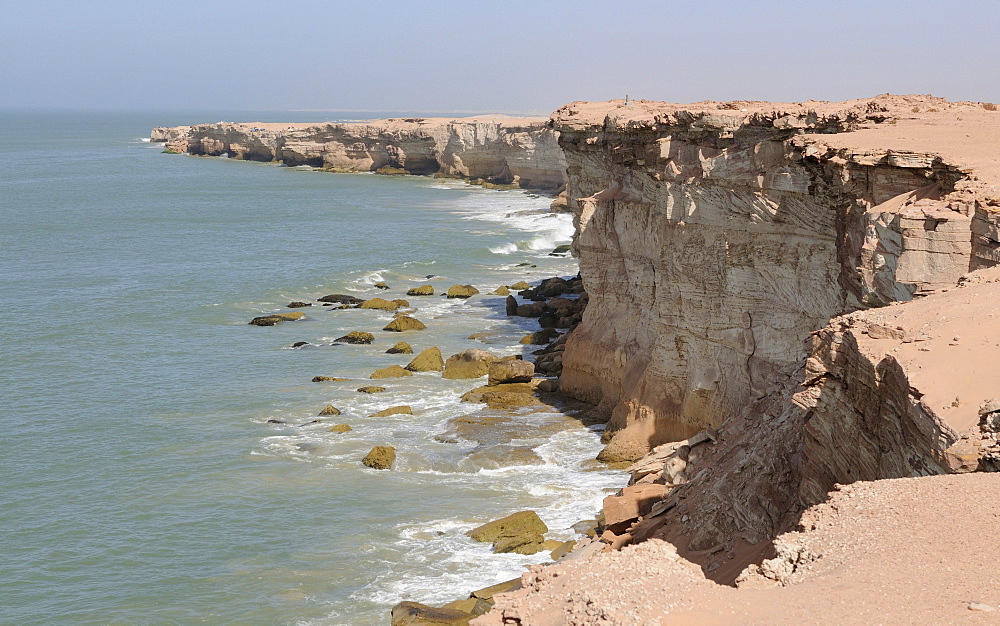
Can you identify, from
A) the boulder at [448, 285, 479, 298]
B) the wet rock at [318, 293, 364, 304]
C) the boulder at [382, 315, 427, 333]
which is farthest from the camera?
the boulder at [448, 285, 479, 298]

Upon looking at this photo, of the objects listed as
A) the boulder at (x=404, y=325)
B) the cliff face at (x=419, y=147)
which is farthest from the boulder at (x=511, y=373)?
the cliff face at (x=419, y=147)

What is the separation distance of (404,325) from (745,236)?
63.7ft

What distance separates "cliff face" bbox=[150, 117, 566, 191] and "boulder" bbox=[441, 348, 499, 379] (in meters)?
43.5

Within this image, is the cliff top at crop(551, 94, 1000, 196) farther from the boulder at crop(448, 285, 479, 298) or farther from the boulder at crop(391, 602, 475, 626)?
the boulder at crop(448, 285, 479, 298)

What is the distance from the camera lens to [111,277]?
159 feet

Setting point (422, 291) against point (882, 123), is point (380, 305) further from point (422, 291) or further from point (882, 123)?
point (882, 123)

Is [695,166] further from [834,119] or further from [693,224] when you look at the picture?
[834,119]

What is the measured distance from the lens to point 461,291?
146ft

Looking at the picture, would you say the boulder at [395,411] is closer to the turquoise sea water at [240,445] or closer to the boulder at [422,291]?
the turquoise sea water at [240,445]

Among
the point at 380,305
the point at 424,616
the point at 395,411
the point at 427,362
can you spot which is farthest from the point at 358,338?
the point at 424,616

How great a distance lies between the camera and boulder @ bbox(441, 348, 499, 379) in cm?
3161

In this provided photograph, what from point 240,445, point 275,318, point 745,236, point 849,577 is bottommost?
point 240,445

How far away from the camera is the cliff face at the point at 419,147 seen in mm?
86312

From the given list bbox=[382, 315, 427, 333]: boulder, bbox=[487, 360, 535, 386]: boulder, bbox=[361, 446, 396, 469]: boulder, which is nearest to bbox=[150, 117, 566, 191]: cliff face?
bbox=[382, 315, 427, 333]: boulder
